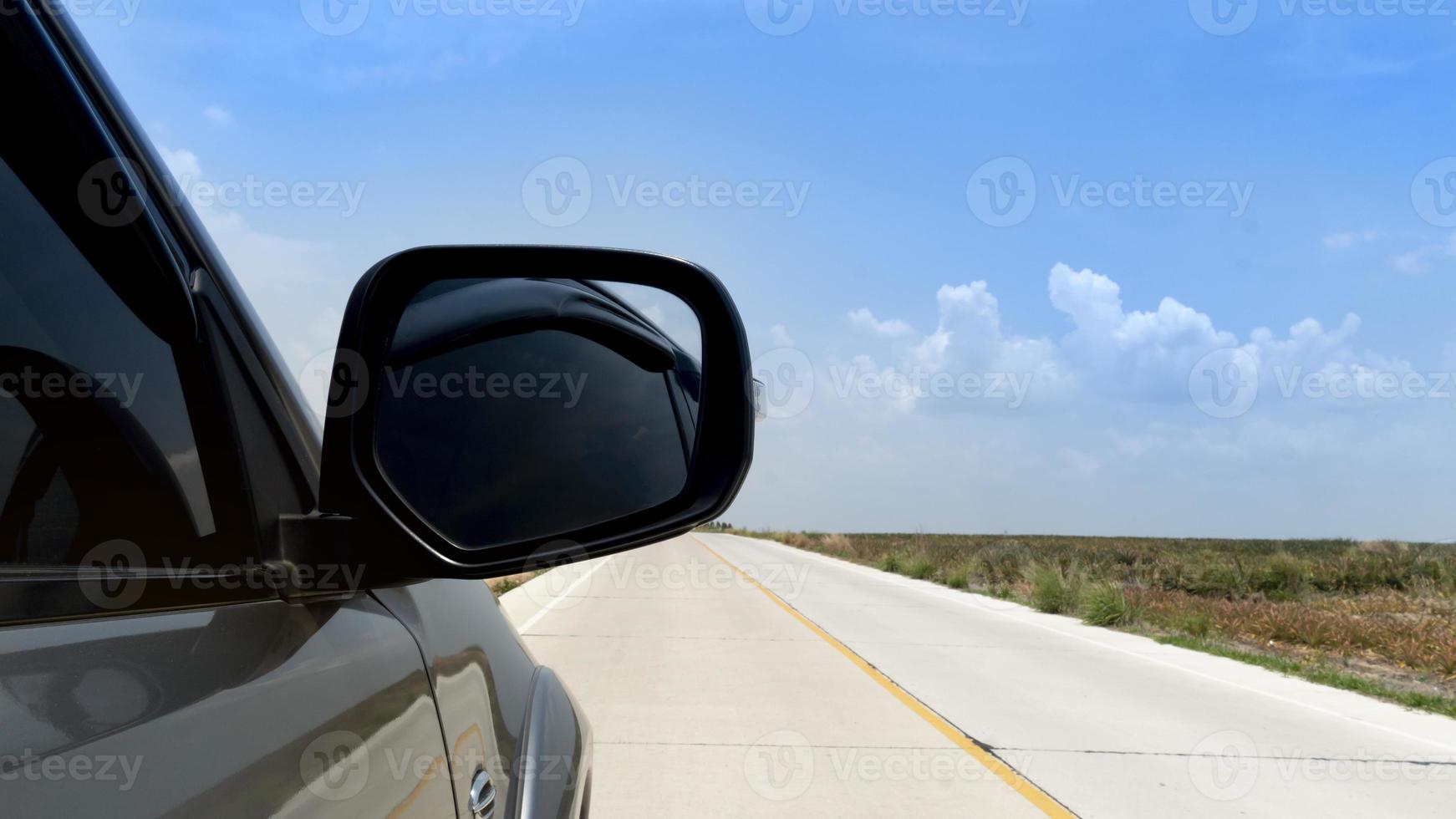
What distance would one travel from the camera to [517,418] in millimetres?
1517

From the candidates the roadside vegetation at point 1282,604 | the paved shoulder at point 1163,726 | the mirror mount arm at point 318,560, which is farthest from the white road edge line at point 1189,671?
the mirror mount arm at point 318,560

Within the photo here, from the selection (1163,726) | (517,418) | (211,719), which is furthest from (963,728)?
(211,719)

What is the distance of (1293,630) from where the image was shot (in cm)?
1535

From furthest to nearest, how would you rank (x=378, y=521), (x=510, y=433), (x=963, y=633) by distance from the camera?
1. (x=963, y=633)
2. (x=510, y=433)
3. (x=378, y=521)

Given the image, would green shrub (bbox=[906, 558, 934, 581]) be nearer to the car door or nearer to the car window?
the car door

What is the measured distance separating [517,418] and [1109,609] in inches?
694

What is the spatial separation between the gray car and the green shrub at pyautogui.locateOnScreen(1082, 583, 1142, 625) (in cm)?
1712

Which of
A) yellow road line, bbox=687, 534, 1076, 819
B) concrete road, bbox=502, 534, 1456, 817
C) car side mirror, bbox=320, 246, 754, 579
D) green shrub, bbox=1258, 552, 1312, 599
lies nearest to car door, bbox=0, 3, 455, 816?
car side mirror, bbox=320, 246, 754, 579

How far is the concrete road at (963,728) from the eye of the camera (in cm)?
634

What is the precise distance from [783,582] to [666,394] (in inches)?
967

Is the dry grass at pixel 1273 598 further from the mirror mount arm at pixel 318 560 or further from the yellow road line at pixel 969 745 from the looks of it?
the mirror mount arm at pixel 318 560

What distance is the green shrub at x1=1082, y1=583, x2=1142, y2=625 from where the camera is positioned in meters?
17.5

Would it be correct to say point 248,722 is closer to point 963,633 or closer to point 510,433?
point 510,433

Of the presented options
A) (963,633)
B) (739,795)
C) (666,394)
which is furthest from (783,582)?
(666,394)
